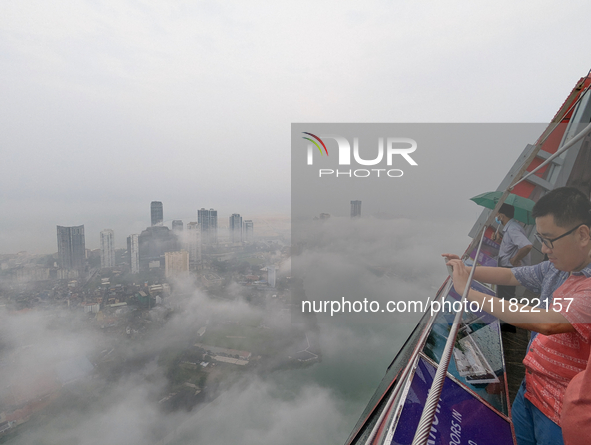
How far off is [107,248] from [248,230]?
13448 millimetres

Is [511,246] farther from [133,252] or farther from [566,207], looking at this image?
[133,252]

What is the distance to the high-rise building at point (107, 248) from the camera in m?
21.2

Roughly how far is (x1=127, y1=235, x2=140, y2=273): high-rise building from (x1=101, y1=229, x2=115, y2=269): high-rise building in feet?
4.16

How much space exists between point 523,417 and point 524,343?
1.66 m

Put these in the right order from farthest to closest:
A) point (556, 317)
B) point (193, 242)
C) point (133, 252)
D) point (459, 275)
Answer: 1. point (193, 242)
2. point (133, 252)
3. point (459, 275)
4. point (556, 317)

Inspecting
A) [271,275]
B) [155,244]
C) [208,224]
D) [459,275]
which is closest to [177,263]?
[155,244]

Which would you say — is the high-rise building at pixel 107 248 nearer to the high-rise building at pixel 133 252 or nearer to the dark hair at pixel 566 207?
the high-rise building at pixel 133 252

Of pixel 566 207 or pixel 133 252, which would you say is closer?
pixel 566 207

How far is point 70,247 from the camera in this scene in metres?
19.2

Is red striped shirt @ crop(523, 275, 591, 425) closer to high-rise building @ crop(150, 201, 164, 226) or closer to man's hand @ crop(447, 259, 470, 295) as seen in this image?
man's hand @ crop(447, 259, 470, 295)

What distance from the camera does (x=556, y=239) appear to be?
85 centimetres

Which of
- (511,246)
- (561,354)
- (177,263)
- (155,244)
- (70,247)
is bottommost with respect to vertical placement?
(177,263)

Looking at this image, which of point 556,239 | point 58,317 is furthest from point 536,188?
point 58,317

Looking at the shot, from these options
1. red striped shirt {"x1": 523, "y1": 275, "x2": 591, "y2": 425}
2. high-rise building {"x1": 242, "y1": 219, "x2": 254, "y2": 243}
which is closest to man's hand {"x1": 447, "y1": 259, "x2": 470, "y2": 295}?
red striped shirt {"x1": 523, "y1": 275, "x2": 591, "y2": 425}
